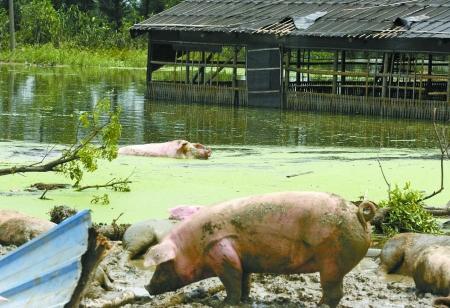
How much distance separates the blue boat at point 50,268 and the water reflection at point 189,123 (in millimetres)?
12107

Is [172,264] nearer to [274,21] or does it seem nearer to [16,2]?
[274,21]

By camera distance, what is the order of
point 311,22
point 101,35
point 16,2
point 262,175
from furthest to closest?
point 16,2 → point 101,35 → point 311,22 → point 262,175

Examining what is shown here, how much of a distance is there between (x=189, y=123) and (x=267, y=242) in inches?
679

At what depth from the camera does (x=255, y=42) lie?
3062 cm

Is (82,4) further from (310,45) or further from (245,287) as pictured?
(245,287)

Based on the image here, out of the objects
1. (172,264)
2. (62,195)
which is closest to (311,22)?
(62,195)

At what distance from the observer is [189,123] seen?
80.9 ft

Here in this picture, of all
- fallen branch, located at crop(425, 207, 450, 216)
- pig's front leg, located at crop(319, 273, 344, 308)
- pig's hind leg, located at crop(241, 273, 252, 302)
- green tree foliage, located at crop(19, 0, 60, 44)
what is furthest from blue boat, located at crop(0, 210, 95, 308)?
green tree foliage, located at crop(19, 0, 60, 44)

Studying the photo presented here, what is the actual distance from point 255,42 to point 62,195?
18.8 metres

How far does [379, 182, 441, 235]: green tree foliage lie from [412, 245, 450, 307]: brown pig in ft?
5.71

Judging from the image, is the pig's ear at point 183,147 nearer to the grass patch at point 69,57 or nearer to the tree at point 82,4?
the grass patch at point 69,57

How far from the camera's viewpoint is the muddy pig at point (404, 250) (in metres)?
9.12

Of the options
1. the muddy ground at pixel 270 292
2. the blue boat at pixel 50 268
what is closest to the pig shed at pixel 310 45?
the muddy ground at pixel 270 292

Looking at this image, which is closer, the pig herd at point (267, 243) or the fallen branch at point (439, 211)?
the pig herd at point (267, 243)
